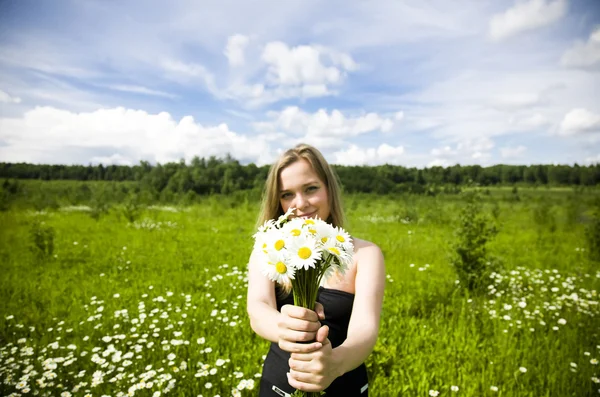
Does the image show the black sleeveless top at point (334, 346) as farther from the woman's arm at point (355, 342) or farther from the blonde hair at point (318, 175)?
the blonde hair at point (318, 175)

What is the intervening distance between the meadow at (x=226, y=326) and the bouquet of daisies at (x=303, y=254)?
2.17 metres

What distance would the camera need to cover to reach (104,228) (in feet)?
36.4

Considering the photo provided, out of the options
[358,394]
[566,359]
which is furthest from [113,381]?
[566,359]

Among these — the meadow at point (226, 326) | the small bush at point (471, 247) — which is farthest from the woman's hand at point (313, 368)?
the small bush at point (471, 247)

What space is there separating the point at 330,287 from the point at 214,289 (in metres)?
4.07

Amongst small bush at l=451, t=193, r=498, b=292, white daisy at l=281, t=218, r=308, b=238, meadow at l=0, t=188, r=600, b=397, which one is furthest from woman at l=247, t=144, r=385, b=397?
small bush at l=451, t=193, r=498, b=292

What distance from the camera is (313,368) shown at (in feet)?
3.45

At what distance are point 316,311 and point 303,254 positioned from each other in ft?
0.90

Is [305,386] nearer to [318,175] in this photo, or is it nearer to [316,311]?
[316,311]

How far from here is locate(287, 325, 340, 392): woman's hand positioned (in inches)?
41.4

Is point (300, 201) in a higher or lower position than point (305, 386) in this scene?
higher

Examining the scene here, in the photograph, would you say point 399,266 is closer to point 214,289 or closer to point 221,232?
point 214,289

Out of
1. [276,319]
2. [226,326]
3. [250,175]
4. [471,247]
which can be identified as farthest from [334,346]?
[250,175]

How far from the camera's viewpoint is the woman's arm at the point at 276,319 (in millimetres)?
1042
